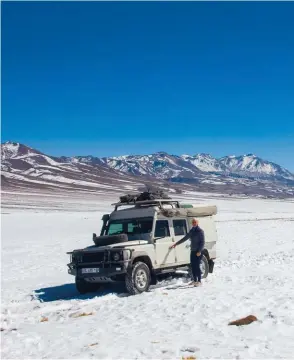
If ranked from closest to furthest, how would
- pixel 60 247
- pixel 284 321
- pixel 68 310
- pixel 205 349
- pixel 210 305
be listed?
pixel 205 349
pixel 284 321
pixel 210 305
pixel 68 310
pixel 60 247

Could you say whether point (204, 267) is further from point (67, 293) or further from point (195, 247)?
point (67, 293)

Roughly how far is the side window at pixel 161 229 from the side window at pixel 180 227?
0.43 metres

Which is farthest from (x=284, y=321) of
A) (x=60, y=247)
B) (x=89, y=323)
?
(x=60, y=247)

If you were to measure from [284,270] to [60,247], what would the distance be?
16.6 metres

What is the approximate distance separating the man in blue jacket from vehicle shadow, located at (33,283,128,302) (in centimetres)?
212

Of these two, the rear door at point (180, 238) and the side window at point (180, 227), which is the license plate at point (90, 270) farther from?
the side window at point (180, 227)

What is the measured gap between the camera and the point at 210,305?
1088cm

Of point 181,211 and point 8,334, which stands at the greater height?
point 181,211

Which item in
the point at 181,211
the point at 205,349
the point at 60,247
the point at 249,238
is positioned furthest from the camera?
the point at 249,238

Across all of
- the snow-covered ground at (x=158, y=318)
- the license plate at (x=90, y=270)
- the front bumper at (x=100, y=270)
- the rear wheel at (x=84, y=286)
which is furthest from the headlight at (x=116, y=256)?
the rear wheel at (x=84, y=286)

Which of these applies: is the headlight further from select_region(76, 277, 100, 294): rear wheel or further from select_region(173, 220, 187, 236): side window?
select_region(173, 220, 187, 236): side window

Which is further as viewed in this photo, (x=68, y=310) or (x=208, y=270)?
(x=208, y=270)

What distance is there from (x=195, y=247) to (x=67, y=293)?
4130 mm

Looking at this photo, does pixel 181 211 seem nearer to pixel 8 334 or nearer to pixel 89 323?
pixel 89 323
